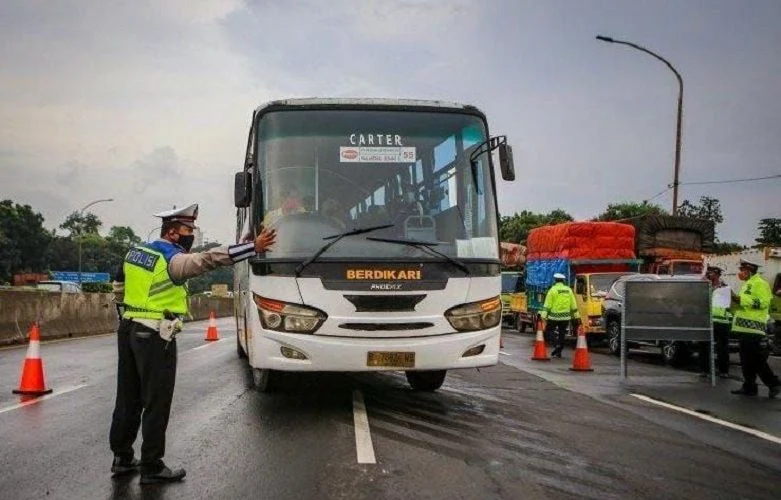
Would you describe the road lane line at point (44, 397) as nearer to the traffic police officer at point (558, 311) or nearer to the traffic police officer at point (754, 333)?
the traffic police officer at point (754, 333)

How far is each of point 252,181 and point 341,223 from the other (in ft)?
3.56

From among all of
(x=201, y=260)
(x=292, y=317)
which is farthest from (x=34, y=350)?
(x=201, y=260)

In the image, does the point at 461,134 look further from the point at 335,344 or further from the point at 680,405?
the point at 680,405

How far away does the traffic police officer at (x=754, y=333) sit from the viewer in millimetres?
10156

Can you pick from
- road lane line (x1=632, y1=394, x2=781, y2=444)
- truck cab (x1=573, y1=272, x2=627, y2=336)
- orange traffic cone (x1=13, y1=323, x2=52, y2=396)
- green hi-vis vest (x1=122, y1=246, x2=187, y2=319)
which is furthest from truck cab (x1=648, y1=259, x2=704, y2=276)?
green hi-vis vest (x1=122, y1=246, x2=187, y2=319)

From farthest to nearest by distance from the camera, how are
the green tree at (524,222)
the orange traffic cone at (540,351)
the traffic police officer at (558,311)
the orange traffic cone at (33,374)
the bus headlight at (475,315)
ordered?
the green tree at (524,222) < the traffic police officer at (558,311) < the orange traffic cone at (540,351) < the orange traffic cone at (33,374) < the bus headlight at (475,315)

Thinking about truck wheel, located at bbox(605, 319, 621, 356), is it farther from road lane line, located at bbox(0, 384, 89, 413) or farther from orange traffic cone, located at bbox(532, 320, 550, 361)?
road lane line, located at bbox(0, 384, 89, 413)

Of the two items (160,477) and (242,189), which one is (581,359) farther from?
(160,477)

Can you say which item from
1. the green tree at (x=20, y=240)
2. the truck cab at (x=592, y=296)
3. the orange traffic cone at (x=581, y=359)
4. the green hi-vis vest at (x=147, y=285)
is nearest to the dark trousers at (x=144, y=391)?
the green hi-vis vest at (x=147, y=285)

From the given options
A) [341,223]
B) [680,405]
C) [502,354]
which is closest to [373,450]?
[341,223]

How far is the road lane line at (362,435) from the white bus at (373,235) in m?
0.50

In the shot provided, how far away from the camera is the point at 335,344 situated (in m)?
7.25

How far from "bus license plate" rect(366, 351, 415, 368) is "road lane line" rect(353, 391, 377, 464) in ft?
1.81

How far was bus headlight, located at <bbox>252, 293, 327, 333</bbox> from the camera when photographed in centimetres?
724
